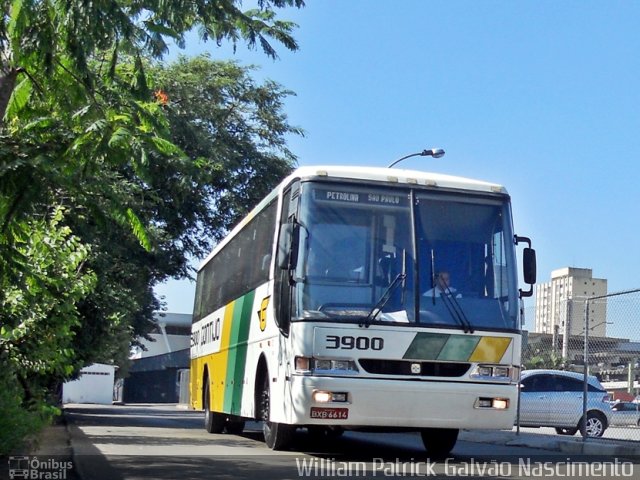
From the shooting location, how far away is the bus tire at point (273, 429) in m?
12.8

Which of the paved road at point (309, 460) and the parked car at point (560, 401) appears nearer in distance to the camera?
the paved road at point (309, 460)

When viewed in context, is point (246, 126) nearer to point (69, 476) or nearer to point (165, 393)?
point (69, 476)

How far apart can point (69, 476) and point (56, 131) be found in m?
3.90

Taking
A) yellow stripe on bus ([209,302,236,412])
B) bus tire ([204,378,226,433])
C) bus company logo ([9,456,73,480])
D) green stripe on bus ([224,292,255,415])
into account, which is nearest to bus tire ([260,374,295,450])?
green stripe on bus ([224,292,255,415])

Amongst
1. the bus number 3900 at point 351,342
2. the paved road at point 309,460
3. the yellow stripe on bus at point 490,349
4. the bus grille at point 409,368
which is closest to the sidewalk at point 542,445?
the paved road at point 309,460

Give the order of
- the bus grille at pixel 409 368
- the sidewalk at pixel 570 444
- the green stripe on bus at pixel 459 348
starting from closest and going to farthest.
A: the bus grille at pixel 409 368 < the green stripe on bus at pixel 459 348 < the sidewalk at pixel 570 444

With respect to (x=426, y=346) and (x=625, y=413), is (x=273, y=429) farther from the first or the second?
(x=625, y=413)

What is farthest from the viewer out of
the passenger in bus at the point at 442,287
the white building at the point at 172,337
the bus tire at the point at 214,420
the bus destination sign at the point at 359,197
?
the white building at the point at 172,337

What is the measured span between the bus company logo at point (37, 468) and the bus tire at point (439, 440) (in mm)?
4850

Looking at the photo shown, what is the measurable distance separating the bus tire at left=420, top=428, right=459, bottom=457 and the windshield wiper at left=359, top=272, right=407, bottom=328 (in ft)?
8.27

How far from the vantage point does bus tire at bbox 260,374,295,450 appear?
505 inches

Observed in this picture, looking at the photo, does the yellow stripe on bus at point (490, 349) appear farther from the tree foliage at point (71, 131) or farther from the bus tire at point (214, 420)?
the bus tire at point (214, 420)

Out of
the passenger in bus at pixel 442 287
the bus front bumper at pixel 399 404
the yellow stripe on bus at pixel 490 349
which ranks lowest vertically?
the bus front bumper at pixel 399 404

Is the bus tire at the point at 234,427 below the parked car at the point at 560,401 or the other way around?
below
